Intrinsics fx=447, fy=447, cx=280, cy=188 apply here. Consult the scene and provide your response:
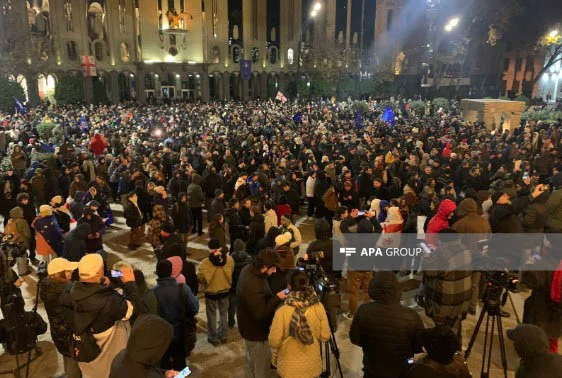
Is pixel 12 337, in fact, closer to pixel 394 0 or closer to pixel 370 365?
pixel 370 365

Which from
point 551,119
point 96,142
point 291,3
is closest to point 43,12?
point 291,3

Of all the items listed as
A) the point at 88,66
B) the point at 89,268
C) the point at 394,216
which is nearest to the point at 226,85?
the point at 88,66

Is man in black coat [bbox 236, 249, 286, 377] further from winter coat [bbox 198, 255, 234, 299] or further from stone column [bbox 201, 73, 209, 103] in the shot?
stone column [bbox 201, 73, 209, 103]

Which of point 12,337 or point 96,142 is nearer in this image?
point 12,337

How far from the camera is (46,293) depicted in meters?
4.20

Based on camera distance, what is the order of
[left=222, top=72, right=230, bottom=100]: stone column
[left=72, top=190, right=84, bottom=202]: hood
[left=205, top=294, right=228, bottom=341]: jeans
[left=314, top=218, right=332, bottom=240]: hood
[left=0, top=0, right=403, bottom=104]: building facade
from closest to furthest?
[left=314, top=218, right=332, bottom=240]: hood
[left=205, top=294, right=228, bottom=341]: jeans
[left=72, top=190, right=84, bottom=202]: hood
[left=0, top=0, right=403, bottom=104]: building facade
[left=222, top=72, right=230, bottom=100]: stone column

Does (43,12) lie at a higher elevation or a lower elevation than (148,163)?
higher

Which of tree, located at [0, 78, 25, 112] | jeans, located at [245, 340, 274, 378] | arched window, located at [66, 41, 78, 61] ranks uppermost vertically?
arched window, located at [66, 41, 78, 61]

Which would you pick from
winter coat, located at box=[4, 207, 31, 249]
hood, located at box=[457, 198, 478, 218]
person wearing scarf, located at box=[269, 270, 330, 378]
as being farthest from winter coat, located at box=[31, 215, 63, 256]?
hood, located at box=[457, 198, 478, 218]

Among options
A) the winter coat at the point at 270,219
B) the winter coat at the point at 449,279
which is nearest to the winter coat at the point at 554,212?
the winter coat at the point at 449,279

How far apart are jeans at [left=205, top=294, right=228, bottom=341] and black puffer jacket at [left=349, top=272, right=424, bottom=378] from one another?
2.36 m

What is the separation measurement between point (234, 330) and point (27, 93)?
34743 mm

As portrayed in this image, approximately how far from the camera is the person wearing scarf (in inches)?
141

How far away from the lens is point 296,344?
3.71 m
